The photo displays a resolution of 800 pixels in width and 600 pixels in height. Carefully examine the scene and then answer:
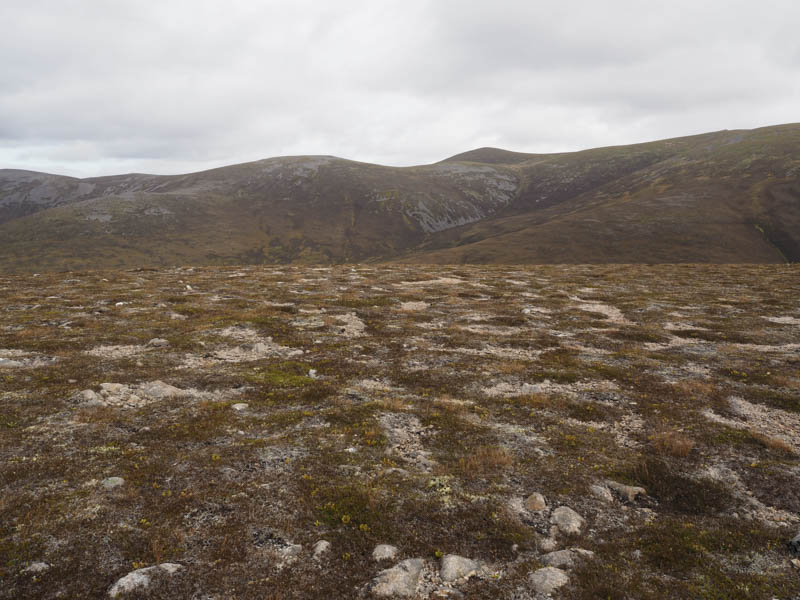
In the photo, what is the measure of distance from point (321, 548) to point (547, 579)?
4.63 meters

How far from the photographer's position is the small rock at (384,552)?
341 inches

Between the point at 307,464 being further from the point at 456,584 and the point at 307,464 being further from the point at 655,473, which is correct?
the point at 655,473

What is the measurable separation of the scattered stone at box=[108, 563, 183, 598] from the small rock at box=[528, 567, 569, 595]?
22.8 feet

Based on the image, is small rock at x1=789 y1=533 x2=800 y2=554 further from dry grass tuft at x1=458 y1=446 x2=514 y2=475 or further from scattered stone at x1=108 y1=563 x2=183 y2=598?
scattered stone at x1=108 y1=563 x2=183 y2=598

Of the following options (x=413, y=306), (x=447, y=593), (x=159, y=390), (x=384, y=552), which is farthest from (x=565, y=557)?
(x=413, y=306)

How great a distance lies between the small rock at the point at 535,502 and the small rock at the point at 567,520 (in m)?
0.32

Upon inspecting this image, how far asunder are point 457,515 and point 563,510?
2.71 metres

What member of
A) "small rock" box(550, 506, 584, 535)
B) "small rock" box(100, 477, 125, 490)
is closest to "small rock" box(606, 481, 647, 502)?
"small rock" box(550, 506, 584, 535)

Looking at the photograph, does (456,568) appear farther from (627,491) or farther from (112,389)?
(112,389)

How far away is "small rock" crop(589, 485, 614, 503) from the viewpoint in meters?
11.0

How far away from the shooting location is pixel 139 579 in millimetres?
7645

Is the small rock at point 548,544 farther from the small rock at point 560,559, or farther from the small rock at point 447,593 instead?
the small rock at point 447,593

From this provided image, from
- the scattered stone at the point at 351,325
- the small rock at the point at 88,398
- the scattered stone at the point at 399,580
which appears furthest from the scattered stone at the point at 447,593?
the scattered stone at the point at 351,325

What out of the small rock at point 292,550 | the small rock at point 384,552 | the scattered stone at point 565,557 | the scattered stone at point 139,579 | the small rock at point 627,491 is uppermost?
the scattered stone at point 139,579
